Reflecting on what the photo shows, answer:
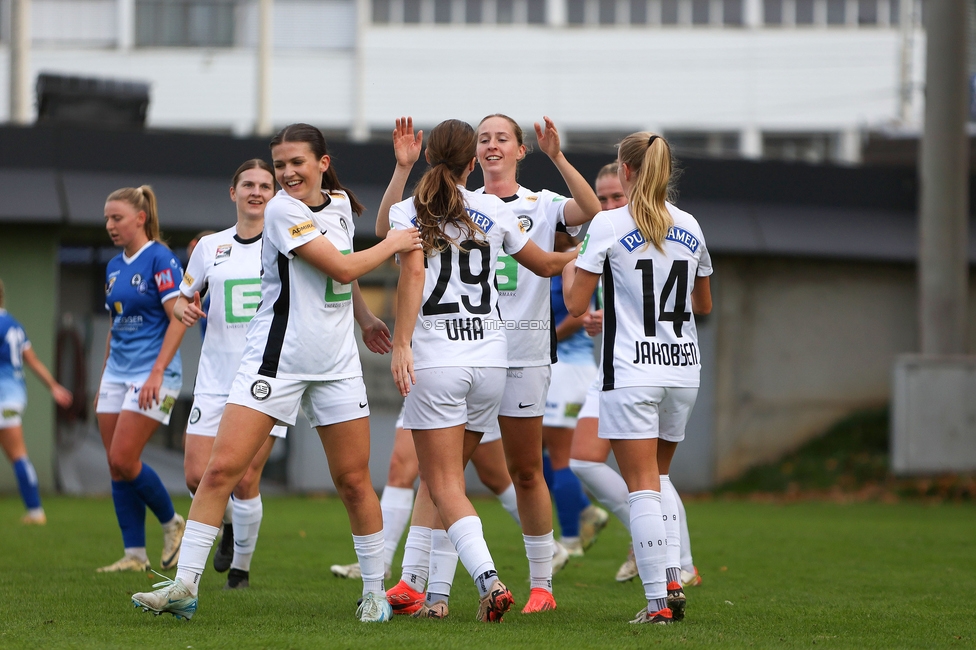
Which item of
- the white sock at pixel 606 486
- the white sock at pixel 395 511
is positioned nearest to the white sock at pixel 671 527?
the white sock at pixel 606 486

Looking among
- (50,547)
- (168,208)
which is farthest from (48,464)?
(50,547)

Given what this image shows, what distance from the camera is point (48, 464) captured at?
13398 mm

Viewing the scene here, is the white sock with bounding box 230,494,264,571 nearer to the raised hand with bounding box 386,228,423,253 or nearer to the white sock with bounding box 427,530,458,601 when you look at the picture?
the white sock with bounding box 427,530,458,601

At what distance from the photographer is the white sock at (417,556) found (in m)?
5.52

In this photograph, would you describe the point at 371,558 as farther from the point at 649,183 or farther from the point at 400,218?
the point at 649,183

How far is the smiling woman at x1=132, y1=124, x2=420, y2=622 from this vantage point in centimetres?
489

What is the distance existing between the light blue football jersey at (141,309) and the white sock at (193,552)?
2219 mm

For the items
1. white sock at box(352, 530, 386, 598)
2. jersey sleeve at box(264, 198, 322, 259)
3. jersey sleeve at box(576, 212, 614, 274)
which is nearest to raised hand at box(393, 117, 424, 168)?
jersey sleeve at box(264, 198, 322, 259)

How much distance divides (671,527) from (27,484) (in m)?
6.61

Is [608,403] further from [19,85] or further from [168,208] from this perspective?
[19,85]

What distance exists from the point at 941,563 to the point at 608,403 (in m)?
3.85

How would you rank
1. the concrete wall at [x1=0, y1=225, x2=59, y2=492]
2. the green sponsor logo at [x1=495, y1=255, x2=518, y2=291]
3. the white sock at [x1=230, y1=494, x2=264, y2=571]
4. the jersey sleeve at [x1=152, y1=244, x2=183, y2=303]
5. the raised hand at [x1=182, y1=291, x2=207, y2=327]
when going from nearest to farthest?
the green sponsor logo at [x1=495, y1=255, x2=518, y2=291]
the raised hand at [x1=182, y1=291, x2=207, y2=327]
the white sock at [x1=230, y1=494, x2=264, y2=571]
the jersey sleeve at [x1=152, y1=244, x2=183, y2=303]
the concrete wall at [x1=0, y1=225, x2=59, y2=492]

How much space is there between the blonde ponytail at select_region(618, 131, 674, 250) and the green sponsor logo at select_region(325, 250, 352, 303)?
4.10ft

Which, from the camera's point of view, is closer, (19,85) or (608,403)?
(608,403)
